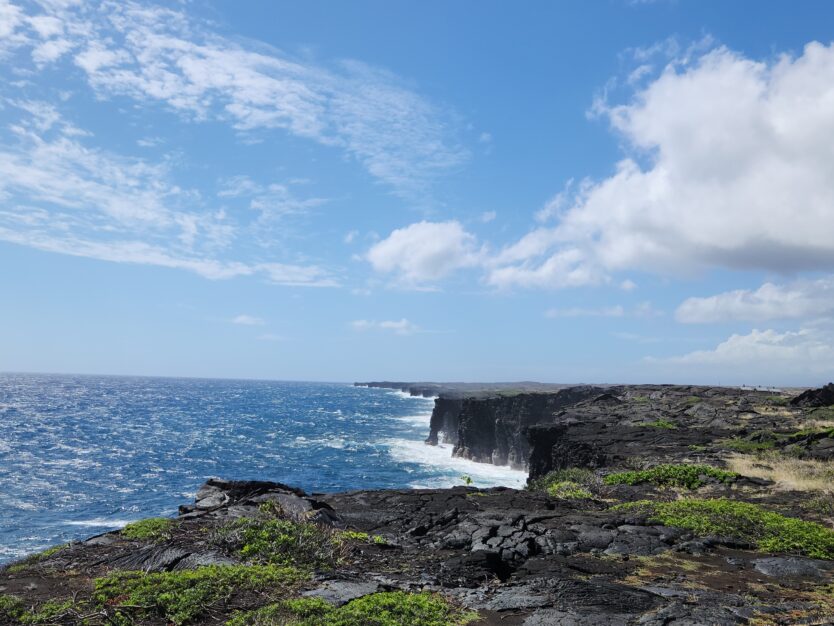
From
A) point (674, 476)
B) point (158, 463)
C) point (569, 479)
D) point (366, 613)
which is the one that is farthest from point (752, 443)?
point (158, 463)

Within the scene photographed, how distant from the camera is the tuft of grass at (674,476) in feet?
70.8

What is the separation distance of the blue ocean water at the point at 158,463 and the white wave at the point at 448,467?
0.24 meters

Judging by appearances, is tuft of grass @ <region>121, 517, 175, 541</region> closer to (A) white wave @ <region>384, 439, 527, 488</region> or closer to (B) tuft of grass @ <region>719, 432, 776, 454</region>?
(B) tuft of grass @ <region>719, 432, 776, 454</region>

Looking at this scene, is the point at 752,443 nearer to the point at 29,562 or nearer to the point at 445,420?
the point at 29,562

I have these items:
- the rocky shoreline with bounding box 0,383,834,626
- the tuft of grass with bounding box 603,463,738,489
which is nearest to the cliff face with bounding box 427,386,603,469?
the tuft of grass with bounding box 603,463,738,489

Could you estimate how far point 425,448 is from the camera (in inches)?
3629

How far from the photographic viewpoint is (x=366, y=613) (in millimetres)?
8609

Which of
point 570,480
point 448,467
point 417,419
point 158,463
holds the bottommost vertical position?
point 417,419

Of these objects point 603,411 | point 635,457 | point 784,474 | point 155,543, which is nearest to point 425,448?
point 603,411

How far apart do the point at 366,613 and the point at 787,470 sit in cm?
2199

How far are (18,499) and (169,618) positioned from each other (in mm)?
46805

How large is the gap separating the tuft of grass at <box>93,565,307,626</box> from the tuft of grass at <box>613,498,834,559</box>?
→ 10430 mm

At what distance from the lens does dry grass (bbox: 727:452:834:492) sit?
67.5ft

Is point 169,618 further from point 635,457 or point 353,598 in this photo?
point 635,457
